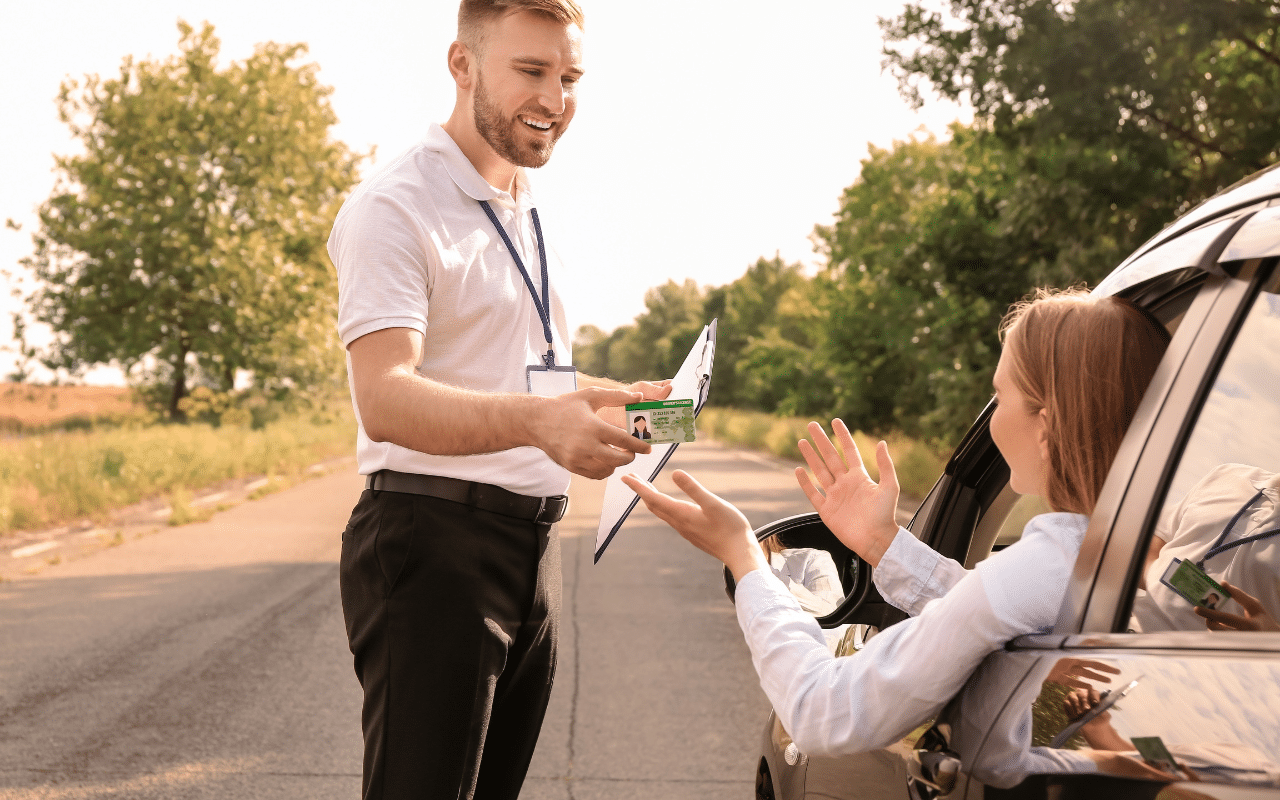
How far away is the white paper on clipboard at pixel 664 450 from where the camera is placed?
183 centimetres

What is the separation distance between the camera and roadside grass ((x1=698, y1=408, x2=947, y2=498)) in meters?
19.9

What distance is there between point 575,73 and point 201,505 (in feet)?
49.4

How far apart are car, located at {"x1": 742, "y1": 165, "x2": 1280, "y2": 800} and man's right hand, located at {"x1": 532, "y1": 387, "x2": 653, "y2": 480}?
59 cm

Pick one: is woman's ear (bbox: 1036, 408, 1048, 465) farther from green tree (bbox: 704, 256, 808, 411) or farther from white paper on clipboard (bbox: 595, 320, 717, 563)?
green tree (bbox: 704, 256, 808, 411)

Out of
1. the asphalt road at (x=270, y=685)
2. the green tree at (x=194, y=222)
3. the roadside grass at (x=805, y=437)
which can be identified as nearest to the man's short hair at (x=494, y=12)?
the roadside grass at (x=805, y=437)

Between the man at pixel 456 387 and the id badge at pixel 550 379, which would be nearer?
the man at pixel 456 387

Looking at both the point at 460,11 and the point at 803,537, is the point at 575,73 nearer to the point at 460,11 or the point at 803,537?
the point at 460,11

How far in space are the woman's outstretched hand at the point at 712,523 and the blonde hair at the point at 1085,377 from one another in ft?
1.48

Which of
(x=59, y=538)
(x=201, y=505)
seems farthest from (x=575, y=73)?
(x=201, y=505)

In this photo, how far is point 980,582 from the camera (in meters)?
1.42

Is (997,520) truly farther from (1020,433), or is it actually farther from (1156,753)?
(1156,753)

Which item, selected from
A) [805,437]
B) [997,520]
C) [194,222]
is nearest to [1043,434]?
[997,520]

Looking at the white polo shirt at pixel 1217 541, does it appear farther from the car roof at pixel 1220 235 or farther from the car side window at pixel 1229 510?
the car roof at pixel 1220 235

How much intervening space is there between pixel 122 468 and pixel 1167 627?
55.3ft
